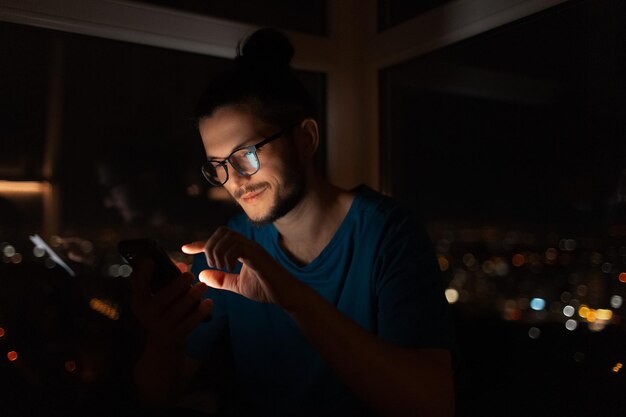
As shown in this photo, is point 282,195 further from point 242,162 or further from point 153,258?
point 153,258

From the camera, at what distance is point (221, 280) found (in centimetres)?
107

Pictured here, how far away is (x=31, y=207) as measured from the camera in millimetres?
1286

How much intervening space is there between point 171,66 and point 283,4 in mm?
409

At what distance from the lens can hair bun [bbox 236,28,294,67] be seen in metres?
1.20

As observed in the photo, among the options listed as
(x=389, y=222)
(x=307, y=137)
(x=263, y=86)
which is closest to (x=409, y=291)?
(x=389, y=222)

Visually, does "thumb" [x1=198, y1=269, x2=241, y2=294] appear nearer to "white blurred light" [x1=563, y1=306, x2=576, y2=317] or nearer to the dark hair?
the dark hair

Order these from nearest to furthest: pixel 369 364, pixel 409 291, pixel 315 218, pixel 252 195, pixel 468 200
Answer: pixel 369 364
pixel 409 291
pixel 252 195
pixel 315 218
pixel 468 200

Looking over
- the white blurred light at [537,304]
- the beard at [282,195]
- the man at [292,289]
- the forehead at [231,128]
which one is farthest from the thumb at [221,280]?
the white blurred light at [537,304]

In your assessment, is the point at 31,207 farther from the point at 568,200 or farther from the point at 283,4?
the point at 568,200

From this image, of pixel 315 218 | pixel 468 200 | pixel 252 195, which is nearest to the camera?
pixel 252 195

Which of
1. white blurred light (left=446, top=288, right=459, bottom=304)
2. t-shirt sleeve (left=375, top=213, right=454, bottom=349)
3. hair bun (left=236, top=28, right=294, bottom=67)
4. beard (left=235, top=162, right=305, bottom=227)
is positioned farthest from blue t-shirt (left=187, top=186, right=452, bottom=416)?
white blurred light (left=446, top=288, right=459, bottom=304)

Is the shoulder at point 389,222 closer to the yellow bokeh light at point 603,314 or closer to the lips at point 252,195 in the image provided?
the lips at point 252,195

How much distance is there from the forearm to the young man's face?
0.90 ft

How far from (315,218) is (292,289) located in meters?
0.34
